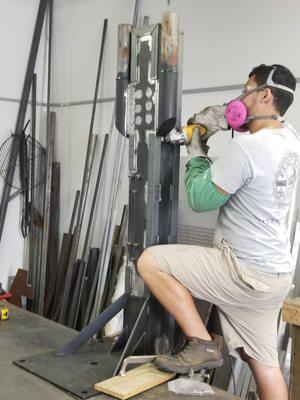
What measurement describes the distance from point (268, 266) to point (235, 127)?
56 cm

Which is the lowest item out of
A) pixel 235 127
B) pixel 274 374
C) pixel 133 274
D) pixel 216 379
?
pixel 216 379

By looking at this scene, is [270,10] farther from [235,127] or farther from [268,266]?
[268,266]

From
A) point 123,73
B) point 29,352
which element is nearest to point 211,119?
point 123,73

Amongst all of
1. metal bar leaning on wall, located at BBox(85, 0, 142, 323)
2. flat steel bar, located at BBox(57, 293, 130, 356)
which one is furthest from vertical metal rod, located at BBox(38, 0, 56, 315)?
flat steel bar, located at BBox(57, 293, 130, 356)

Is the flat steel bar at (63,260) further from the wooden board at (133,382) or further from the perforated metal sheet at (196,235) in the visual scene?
the wooden board at (133,382)

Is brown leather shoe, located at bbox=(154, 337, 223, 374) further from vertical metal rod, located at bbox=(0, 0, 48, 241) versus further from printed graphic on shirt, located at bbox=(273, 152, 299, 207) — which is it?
vertical metal rod, located at bbox=(0, 0, 48, 241)

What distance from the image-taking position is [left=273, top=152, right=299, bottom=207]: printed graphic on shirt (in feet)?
5.89

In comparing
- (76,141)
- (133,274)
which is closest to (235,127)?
(133,274)

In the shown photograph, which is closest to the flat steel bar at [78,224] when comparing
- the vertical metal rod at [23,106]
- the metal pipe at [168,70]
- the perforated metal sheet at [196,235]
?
the vertical metal rod at [23,106]

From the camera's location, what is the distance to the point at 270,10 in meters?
2.94

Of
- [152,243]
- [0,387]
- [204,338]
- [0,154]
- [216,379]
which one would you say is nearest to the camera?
[0,387]

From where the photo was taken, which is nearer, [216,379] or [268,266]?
[268,266]

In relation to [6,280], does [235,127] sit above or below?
above

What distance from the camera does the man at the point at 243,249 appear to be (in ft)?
5.78
